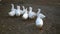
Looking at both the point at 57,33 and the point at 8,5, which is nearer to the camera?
the point at 57,33

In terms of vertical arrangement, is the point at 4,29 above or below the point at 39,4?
below

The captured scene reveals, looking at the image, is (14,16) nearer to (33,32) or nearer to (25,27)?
(25,27)

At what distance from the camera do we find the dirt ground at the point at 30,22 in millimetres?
1916

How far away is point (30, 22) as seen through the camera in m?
2.10

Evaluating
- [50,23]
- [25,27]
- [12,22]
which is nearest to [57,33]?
[50,23]

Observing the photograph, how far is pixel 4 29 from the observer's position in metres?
1.95

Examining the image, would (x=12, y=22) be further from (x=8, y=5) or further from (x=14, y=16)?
(x=8, y=5)

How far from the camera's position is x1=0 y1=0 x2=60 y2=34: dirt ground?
1916mm

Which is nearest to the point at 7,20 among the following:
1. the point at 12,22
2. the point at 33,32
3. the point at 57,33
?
the point at 12,22

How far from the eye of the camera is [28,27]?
2.00m

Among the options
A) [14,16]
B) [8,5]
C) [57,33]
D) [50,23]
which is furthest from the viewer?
[8,5]

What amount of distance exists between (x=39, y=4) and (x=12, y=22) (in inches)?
26.9

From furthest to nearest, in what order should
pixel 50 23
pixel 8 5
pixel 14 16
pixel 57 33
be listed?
pixel 8 5, pixel 14 16, pixel 50 23, pixel 57 33

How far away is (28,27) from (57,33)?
1.08 ft
